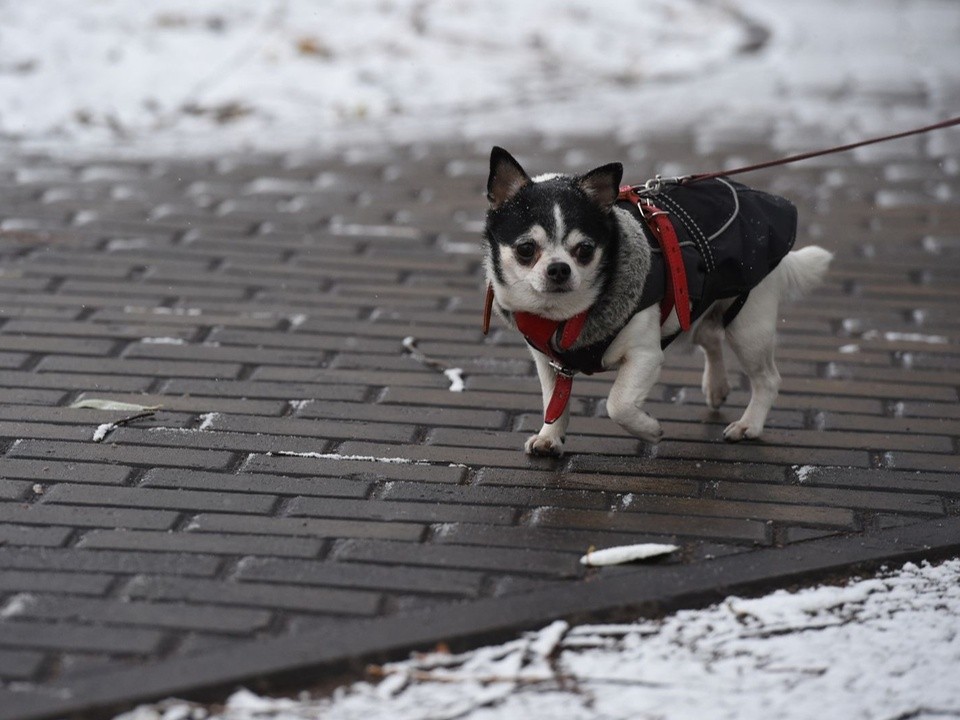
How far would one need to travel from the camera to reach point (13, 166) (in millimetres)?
7023

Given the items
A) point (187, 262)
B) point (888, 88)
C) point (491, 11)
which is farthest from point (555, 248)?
point (491, 11)

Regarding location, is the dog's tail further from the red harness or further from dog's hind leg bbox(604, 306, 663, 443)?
dog's hind leg bbox(604, 306, 663, 443)

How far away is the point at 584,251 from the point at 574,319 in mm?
203

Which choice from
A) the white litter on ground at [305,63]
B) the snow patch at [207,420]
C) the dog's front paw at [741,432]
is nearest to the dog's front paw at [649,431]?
the dog's front paw at [741,432]

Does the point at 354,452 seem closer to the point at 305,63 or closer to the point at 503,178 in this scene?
the point at 503,178

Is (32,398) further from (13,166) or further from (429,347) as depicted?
(13,166)

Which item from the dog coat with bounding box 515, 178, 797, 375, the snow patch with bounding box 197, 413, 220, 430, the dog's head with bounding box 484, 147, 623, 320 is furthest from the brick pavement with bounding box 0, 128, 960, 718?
the dog's head with bounding box 484, 147, 623, 320

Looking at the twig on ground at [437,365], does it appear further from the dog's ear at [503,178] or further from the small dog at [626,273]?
the dog's ear at [503,178]

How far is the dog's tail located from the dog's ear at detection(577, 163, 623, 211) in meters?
0.76

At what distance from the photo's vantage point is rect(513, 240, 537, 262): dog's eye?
359 centimetres

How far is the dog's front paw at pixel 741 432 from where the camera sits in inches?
159

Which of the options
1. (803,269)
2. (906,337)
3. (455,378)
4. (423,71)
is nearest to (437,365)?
(455,378)

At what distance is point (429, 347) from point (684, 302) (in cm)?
132

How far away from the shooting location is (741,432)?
4.03 meters
